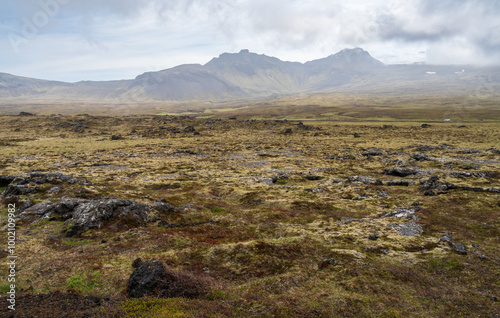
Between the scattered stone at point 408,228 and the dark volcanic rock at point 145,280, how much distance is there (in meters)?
20.3

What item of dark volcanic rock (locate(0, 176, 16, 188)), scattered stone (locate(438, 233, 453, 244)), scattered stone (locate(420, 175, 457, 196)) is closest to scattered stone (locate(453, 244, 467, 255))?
scattered stone (locate(438, 233, 453, 244))

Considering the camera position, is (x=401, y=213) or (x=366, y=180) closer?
(x=401, y=213)

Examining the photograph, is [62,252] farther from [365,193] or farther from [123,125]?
[123,125]

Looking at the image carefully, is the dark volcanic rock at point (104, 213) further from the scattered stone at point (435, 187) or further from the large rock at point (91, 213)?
the scattered stone at point (435, 187)

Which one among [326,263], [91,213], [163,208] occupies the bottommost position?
[326,263]

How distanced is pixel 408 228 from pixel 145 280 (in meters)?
22.4

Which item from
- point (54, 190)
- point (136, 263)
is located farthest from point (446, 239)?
point (54, 190)

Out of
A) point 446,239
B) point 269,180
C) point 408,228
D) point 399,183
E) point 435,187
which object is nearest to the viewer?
point 446,239

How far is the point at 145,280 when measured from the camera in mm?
13477

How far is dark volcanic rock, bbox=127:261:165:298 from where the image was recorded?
13.2 m

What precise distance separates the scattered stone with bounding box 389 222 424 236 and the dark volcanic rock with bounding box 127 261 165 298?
2026cm

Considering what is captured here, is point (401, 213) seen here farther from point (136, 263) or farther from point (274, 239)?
point (136, 263)

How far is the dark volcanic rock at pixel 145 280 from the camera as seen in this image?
13.2 m

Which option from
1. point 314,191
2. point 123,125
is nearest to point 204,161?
point 314,191
